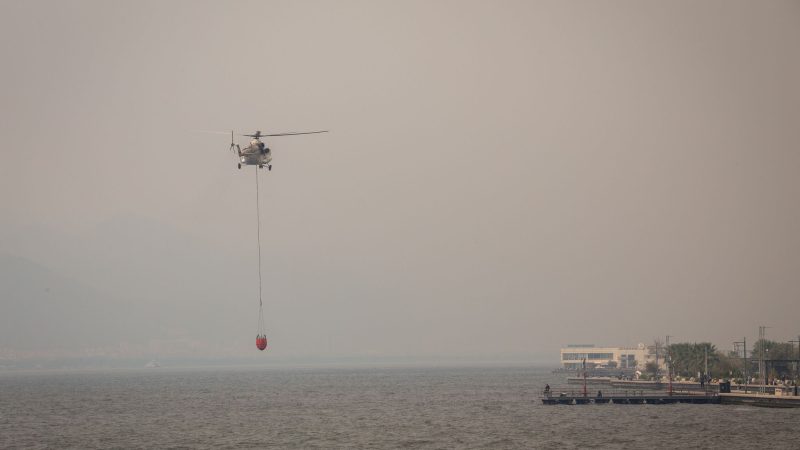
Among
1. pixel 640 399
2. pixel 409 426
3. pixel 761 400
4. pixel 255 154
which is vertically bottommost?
pixel 640 399

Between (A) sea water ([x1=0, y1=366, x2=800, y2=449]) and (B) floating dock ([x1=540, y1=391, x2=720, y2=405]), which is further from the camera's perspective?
(B) floating dock ([x1=540, y1=391, x2=720, y2=405])

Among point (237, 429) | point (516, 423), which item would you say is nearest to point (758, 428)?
point (516, 423)

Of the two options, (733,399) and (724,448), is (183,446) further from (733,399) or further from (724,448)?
(733,399)

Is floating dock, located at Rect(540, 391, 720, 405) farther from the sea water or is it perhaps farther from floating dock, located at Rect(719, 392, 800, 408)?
floating dock, located at Rect(719, 392, 800, 408)

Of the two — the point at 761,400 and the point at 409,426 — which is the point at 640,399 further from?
the point at 409,426

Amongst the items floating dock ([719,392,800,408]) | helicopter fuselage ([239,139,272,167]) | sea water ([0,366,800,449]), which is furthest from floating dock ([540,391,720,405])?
helicopter fuselage ([239,139,272,167])

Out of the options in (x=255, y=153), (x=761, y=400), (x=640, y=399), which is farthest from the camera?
(x=640, y=399)

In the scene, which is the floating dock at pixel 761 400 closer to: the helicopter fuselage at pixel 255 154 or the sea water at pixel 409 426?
the sea water at pixel 409 426

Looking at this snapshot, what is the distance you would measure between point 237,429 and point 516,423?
37.8m

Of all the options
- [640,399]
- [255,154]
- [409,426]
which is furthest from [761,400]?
[255,154]

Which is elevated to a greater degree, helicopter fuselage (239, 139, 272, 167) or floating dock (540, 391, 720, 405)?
helicopter fuselage (239, 139, 272, 167)

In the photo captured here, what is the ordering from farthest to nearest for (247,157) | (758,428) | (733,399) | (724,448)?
(733,399), (758,428), (724,448), (247,157)

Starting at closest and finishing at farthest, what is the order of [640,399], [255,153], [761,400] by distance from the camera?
[255,153] < [761,400] < [640,399]

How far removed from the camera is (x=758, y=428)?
402ft
